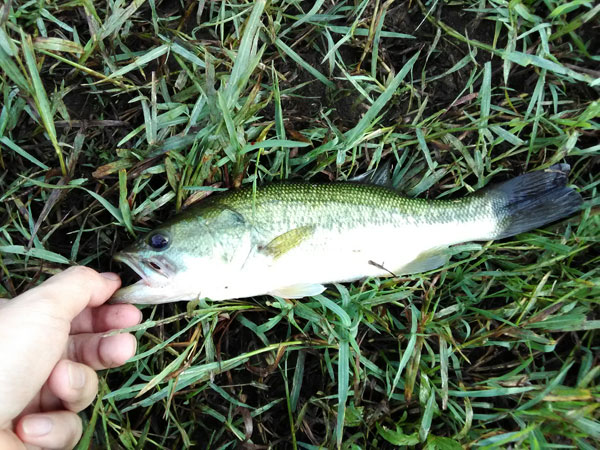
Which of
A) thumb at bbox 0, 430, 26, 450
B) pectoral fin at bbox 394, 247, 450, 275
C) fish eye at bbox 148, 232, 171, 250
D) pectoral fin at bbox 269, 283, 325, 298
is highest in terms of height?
fish eye at bbox 148, 232, 171, 250

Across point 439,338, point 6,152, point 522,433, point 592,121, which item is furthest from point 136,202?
point 592,121

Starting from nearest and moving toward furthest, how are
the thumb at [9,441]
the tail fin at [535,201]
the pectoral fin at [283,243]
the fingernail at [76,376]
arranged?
the thumb at [9,441], the fingernail at [76,376], the pectoral fin at [283,243], the tail fin at [535,201]

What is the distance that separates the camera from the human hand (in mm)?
2117

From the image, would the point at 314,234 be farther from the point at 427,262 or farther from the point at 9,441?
the point at 9,441

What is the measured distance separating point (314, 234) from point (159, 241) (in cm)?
96

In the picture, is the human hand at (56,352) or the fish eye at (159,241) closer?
the human hand at (56,352)

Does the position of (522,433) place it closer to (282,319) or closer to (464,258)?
(464,258)

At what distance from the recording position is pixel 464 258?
3221 mm

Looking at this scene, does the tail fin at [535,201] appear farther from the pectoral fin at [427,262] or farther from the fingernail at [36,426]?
the fingernail at [36,426]

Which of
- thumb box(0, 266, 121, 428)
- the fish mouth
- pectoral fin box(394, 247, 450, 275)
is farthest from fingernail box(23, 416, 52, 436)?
pectoral fin box(394, 247, 450, 275)

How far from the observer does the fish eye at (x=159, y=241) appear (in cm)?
270

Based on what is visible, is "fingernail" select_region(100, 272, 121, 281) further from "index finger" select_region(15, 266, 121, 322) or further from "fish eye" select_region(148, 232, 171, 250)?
"fish eye" select_region(148, 232, 171, 250)

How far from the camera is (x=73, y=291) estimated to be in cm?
239

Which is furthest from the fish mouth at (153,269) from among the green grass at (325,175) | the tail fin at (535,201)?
the tail fin at (535,201)
